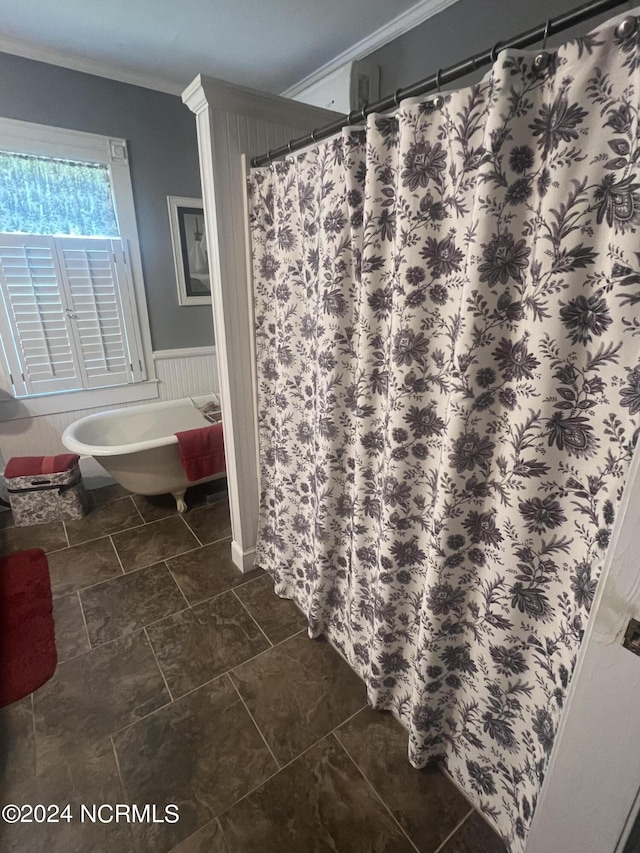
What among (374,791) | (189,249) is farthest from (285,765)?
(189,249)

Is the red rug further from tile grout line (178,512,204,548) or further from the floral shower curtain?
the floral shower curtain

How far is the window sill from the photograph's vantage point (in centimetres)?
265

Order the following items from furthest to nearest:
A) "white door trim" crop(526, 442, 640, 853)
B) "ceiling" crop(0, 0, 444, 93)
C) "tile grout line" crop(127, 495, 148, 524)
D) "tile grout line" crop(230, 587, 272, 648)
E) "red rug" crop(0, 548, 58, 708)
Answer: "tile grout line" crop(127, 495, 148, 524) < "ceiling" crop(0, 0, 444, 93) < "tile grout line" crop(230, 587, 272, 648) < "red rug" crop(0, 548, 58, 708) < "white door trim" crop(526, 442, 640, 853)

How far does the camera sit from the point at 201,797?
4.09 feet

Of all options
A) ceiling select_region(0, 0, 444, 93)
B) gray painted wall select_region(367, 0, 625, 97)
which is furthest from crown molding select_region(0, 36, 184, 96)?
gray painted wall select_region(367, 0, 625, 97)

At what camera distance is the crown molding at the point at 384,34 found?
1866 mm

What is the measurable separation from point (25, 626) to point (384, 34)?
10.8 ft

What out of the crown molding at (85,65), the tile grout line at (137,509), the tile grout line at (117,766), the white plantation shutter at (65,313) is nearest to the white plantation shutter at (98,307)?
the white plantation shutter at (65,313)

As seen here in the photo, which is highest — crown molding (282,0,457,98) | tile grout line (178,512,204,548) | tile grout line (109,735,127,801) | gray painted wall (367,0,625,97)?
crown molding (282,0,457,98)

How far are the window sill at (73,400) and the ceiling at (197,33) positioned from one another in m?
1.92

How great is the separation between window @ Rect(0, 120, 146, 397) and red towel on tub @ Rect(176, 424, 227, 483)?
972 millimetres

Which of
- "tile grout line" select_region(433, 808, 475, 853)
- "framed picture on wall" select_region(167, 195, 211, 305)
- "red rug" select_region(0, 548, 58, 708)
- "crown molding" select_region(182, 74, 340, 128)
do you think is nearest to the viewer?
"tile grout line" select_region(433, 808, 475, 853)

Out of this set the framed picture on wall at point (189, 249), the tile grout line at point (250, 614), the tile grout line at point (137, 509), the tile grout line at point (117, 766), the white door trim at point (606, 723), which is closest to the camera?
the white door trim at point (606, 723)

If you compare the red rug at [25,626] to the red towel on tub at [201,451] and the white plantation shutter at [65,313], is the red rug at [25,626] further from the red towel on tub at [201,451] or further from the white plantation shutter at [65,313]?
the white plantation shutter at [65,313]
